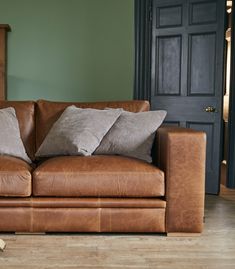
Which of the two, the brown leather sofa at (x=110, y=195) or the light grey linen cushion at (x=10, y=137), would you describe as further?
the light grey linen cushion at (x=10, y=137)

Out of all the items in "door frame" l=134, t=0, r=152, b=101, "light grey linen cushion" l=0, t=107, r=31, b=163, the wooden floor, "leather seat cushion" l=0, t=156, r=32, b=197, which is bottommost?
the wooden floor

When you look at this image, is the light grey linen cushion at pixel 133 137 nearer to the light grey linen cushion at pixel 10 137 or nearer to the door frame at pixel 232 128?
the light grey linen cushion at pixel 10 137

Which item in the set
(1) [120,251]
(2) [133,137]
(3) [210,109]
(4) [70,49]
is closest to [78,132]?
(2) [133,137]

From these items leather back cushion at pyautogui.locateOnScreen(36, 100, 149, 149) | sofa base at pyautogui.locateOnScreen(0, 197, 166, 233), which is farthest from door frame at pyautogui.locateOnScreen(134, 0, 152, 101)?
sofa base at pyautogui.locateOnScreen(0, 197, 166, 233)

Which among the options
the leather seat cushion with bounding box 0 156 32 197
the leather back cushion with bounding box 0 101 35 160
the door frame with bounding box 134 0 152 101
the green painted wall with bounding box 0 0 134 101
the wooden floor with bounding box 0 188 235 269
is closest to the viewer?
the wooden floor with bounding box 0 188 235 269

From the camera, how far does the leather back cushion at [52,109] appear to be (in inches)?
122

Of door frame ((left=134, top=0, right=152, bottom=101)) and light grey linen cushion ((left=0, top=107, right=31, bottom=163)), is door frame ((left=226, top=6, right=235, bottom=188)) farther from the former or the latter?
light grey linen cushion ((left=0, top=107, right=31, bottom=163))

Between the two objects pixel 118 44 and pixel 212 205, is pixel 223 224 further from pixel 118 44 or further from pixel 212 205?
pixel 118 44

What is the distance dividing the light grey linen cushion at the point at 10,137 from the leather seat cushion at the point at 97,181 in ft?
1.36

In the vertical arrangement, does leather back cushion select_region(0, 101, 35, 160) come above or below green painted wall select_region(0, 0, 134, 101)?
below

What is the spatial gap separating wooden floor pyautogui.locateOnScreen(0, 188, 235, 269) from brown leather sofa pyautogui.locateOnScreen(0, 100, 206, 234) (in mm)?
73

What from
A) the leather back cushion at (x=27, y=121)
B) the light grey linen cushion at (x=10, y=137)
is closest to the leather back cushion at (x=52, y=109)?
the leather back cushion at (x=27, y=121)

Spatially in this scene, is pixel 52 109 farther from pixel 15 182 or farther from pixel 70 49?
pixel 70 49

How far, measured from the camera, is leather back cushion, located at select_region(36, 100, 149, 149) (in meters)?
3.11
